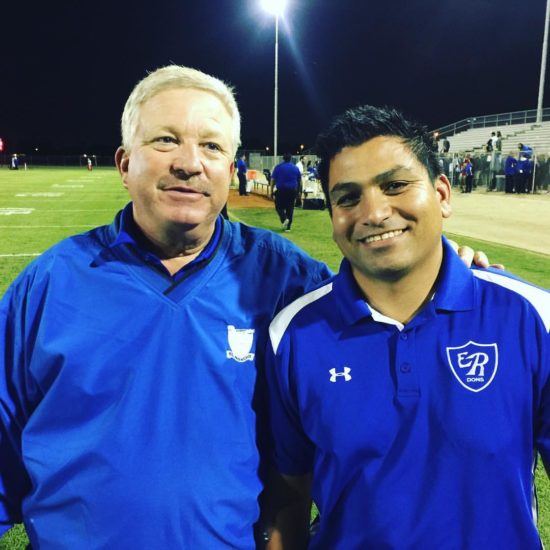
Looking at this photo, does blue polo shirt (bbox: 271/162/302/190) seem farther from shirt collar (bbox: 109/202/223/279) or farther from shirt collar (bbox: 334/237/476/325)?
shirt collar (bbox: 334/237/476/325)

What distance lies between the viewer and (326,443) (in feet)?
5.23

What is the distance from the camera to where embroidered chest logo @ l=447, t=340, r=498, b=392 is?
→ 150cm

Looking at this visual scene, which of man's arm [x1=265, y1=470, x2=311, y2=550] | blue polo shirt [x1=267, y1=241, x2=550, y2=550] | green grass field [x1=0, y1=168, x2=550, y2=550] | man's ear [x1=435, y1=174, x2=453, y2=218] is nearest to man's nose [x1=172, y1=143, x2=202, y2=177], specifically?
blue polo shirt [x1=267, y1=241, x2=550, y2=550]

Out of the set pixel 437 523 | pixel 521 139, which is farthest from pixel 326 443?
pixel 521 139

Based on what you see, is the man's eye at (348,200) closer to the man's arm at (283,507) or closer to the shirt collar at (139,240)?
the shirt collar at (139,240)

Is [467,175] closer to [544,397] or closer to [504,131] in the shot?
[504,131]

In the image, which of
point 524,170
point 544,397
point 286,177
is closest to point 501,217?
point 286,177

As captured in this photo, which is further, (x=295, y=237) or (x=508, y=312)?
(x=295, y=237)

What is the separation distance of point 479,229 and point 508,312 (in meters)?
12.0

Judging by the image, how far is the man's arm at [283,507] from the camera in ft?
5.94

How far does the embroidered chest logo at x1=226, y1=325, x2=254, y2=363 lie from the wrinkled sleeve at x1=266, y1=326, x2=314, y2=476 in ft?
0.21

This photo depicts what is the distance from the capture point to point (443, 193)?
1823 millimetres

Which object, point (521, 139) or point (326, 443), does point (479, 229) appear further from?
point (521, 139)

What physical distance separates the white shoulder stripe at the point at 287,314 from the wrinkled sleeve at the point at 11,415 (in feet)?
2.60
